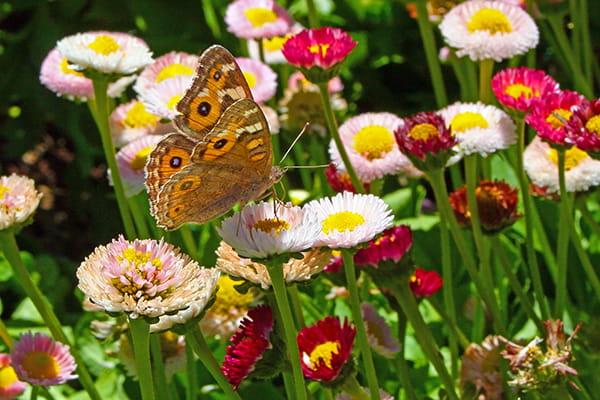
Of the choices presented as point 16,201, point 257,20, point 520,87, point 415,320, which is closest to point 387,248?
point 415,320

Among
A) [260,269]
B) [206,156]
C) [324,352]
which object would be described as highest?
[206,156]

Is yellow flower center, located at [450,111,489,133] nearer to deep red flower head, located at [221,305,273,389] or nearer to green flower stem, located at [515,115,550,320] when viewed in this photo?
green flower stem, located at [515,115,550,320]

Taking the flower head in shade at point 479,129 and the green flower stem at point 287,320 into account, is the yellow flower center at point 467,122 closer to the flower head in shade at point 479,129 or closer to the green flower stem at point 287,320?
the flower head in shade at point 479,129

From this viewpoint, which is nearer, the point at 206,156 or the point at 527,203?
the point at 206,156

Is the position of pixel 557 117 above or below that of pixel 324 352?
above

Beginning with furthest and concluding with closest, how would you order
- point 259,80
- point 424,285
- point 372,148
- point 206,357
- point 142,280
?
1. point 259,80
2. point 372,148
3. point 424,285
4. point 206,357
5. point 142,280

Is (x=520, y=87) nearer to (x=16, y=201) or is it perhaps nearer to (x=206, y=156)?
(x=206, y=156)

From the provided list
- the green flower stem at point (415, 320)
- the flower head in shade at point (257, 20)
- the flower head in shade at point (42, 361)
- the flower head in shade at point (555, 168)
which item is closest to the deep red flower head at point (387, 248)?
the green flower stem at point (415, 320)
